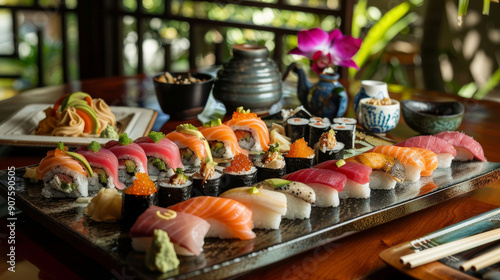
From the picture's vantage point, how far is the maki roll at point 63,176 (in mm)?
1879

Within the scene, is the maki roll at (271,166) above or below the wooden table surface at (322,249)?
above

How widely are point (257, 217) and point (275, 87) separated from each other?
61.9 inches

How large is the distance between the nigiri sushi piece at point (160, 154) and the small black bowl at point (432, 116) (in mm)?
1250

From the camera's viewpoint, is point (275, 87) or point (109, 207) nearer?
point (109, 207)

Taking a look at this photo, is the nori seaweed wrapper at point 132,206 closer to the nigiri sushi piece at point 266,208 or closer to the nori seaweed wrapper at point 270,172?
the nigiri sushi piece at point 266,208

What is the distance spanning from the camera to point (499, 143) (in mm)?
2736

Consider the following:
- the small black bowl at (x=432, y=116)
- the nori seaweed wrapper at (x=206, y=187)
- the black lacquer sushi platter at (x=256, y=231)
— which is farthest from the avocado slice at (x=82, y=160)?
the small black bowl at (x=432, y=116)

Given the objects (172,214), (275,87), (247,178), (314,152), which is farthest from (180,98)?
(172,214)

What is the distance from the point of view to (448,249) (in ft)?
4.83

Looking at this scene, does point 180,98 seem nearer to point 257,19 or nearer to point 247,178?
point 247,178

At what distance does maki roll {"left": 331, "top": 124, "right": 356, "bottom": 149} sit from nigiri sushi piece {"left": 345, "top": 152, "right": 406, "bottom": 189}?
1.67ft

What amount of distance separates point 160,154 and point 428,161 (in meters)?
1.05

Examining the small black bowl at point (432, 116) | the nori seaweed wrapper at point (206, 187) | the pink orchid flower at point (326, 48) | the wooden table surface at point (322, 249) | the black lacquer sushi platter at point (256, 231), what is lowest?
the wooden table surface at point (322, 249)

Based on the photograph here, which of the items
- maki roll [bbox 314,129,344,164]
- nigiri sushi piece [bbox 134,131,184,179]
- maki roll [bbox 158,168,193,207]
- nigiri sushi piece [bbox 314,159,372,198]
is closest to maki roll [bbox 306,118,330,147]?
maki roll [bbox 314,129,344,164]
